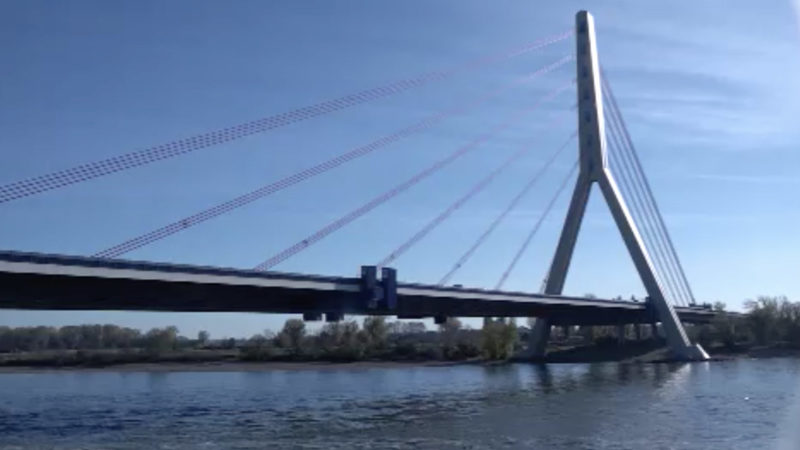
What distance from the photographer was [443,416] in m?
37.2

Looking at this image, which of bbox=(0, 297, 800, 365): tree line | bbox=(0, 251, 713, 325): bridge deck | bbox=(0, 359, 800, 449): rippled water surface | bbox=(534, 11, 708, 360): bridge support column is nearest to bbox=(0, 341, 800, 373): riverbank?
bbox=(0, 297, 800, 365): tree line

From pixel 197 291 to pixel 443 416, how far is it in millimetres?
13878

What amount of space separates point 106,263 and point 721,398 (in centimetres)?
2601

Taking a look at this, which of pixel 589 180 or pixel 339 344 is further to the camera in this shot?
pixel 339 344

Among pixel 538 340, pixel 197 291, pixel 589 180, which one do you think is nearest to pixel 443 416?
pixel 197 291

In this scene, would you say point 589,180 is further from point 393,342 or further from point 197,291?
point 393,342

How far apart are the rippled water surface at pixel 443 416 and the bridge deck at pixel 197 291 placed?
4.87m

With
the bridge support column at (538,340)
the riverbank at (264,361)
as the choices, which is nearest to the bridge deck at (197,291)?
the bridge support column at (538,340)

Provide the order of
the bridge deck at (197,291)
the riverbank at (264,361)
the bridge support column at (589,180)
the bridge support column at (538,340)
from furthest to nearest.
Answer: the riverbank at (264,361) < the bridge support column at (538,340) < the bridge support column at (589,180) < the bridge deck at (197,291)

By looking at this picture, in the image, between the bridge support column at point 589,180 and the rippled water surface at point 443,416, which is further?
the bridge support column at point 589,180

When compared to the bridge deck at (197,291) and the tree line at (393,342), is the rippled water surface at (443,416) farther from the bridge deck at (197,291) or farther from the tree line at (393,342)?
the tree line at (393,342)

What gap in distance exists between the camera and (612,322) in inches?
3585

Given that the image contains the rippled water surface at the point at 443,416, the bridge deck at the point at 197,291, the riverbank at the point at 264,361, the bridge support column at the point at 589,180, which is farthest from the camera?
the riverbank at the point at 264,361

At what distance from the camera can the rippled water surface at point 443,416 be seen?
2850cm
